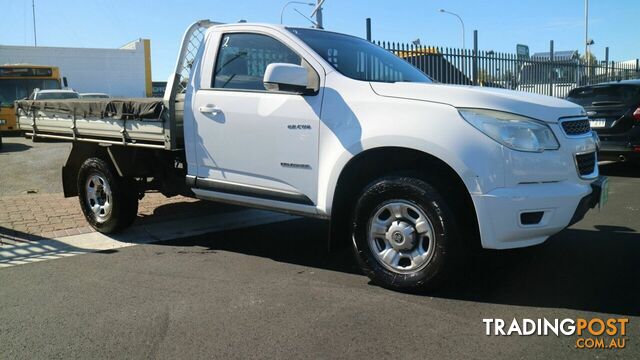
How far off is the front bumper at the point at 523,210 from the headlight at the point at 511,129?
0.27 m

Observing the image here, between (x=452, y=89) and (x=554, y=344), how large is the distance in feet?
5.87

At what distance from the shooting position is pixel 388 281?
4094mm

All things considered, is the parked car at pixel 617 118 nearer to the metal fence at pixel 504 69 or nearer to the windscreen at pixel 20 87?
the metal fence at pixel 504 69

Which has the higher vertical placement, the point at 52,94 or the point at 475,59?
the point at 475,59

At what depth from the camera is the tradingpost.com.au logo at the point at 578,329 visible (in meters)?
3.22

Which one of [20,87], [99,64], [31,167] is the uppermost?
[99,64]

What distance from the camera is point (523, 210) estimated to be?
11.9 ft

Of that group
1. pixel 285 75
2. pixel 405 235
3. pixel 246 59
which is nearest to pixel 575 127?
pixel 405 235

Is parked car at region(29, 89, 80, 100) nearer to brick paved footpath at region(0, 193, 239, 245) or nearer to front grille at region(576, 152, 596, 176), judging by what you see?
brick paved footpath at region(0, 193, 239, 245)

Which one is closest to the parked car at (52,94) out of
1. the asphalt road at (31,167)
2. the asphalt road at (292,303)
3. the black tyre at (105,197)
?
the asphalt road at (31,167)

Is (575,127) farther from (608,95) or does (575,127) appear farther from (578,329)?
(608,95)

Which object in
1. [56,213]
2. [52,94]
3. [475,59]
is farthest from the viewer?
[52,94]

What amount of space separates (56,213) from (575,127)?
6282 millimetres

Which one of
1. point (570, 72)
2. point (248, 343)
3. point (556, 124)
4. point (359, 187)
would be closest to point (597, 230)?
point (556, 124)
